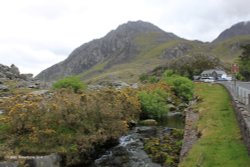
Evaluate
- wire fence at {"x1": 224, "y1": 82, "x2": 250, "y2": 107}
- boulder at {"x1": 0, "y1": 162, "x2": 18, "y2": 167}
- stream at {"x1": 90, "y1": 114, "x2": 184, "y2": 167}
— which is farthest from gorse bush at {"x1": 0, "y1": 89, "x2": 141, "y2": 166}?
wire fence at {"x1": 224, "y1": 82, "x2": 250, "y2": 107}

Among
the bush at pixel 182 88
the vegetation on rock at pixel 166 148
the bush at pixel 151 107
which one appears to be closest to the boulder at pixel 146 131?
the vegetation on rock at pixel 166 148

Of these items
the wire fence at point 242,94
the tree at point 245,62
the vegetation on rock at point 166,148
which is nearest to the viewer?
the vegetation on rock at point 166,148

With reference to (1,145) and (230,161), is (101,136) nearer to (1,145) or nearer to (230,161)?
(1,145)

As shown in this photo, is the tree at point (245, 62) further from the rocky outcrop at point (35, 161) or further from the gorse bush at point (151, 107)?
the rocky outcrop at point (35, 161)

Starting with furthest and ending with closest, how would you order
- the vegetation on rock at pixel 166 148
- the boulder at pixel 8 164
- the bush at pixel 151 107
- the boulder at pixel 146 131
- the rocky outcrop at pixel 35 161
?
the bush at pixel 151 107 < the boulder at pixel 146 131 < the vegetation on rock at pixel 166 148 < the rocky outcrop at pixel 35 161 < the boulder at pixel 8 164

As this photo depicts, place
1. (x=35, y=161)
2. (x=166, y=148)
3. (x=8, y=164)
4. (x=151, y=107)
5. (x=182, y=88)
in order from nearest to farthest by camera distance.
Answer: (x=8, y=164), (x=35, y=161), (x=166, y=148), (x=151, y=107), (x=182, y=88)

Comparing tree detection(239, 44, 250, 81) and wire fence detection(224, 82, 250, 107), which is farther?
tree detection(239, 44, 250, 81)

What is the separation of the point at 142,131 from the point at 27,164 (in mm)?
20158

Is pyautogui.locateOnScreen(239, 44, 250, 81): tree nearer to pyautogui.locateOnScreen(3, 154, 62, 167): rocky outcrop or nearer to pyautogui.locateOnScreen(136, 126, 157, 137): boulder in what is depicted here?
Answer: pyautogui.locateOnScreen(136, 126, 157, 137): boulder

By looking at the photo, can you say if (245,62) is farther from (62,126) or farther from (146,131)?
(62,126)

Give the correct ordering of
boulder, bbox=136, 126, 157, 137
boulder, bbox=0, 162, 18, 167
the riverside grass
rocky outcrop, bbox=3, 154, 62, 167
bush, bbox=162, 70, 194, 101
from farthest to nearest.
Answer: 1. bush, bbox=162, 70, 194, 101
2. boulder, bbox=136, 126, 157, 137
3. rocky outcrop, bbox=3, 154, 62, 167
4. boulder, bbox=0, 162, 18, 167
5. the riverside grass

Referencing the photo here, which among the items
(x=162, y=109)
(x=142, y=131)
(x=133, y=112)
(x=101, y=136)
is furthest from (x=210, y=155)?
(x=162, y=109)

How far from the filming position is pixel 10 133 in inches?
1198

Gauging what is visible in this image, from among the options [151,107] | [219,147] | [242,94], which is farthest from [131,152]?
[151,107]
